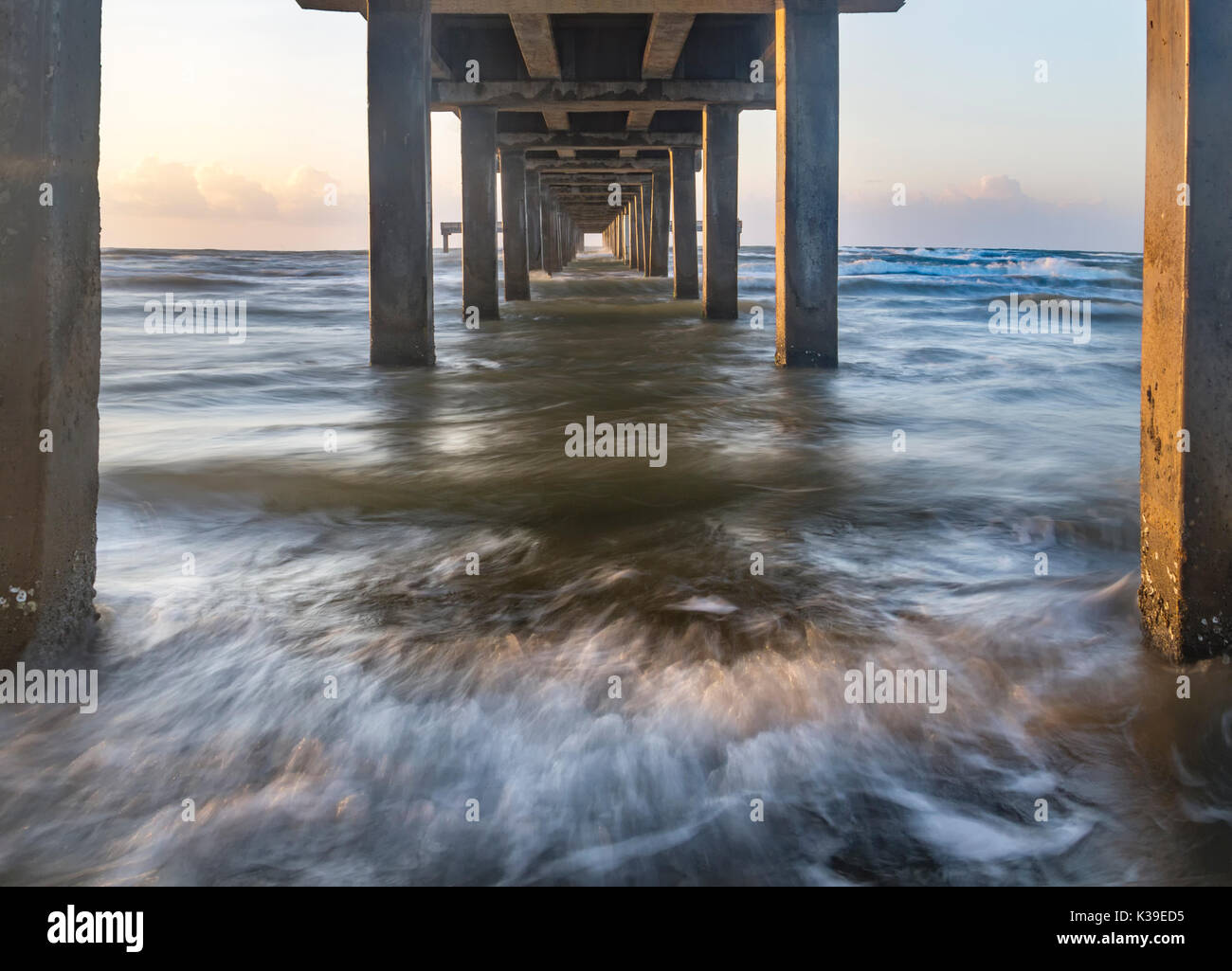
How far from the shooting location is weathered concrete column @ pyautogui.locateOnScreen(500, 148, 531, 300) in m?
23.7

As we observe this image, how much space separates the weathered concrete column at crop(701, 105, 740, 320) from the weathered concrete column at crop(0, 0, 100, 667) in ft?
47.1

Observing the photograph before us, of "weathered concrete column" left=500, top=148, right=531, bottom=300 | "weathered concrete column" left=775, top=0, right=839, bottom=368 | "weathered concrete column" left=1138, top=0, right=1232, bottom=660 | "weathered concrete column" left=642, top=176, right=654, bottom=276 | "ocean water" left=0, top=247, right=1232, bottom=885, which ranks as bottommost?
"ocean water" left=0, top=247, right=1232, bottom=885

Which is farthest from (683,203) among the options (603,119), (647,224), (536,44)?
(647,224)

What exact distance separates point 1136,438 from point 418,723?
258 inches

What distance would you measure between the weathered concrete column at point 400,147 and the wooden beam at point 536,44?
295 centimetres

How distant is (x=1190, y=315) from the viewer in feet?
9.64

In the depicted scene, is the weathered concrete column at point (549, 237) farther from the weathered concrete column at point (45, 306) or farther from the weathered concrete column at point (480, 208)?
the weathered concrete column at point (45, 306)

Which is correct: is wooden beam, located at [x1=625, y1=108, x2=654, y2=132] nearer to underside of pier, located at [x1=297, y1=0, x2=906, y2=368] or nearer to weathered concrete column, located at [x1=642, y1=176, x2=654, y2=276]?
underside of pier, located at [x1=297, y1=0, x2=906, y2=368]

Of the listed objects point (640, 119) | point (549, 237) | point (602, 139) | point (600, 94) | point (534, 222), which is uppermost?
point (549, 237)

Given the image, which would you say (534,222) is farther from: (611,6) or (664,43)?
(611,6)

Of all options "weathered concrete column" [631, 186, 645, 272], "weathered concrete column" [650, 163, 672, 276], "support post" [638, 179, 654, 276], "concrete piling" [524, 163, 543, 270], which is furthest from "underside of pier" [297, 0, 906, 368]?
"weathered concrete column" [631, 186, 645, 272]

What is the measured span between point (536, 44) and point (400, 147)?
4824 mm

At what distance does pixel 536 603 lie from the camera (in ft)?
12.6

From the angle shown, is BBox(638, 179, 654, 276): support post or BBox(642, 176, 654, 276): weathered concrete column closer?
BBox(642, 176, 654, 276): weathered concrete column
